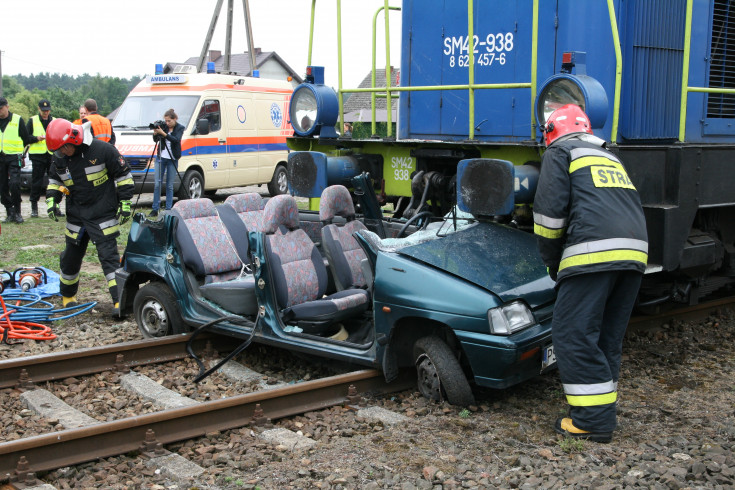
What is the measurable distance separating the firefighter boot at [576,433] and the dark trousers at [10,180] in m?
11.0

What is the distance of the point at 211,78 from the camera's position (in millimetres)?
15648

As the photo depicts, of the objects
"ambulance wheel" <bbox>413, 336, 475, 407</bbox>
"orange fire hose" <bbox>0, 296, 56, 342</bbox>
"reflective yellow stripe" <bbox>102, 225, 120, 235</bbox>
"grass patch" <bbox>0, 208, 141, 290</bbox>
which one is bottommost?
"orange fire hose" <bbox>0, 296, 56, 342</bbox>

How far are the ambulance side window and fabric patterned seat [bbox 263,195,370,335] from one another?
10.0 m

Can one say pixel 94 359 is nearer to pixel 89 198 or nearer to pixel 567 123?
pixel 89 198

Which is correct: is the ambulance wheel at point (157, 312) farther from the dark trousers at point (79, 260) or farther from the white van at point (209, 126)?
the white van at point (209, 126)

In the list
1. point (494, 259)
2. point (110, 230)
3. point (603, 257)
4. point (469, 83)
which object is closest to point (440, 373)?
point (494, 259)

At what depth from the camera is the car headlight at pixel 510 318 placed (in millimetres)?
4484

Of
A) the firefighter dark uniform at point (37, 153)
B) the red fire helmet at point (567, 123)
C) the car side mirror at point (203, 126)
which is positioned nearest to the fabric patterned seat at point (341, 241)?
the red fire helmet at point (567, 123)

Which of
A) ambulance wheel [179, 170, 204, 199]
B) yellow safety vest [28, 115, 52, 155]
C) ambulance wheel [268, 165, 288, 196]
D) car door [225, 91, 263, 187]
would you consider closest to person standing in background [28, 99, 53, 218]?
yellow safety vest [28, 115, 52, 155]

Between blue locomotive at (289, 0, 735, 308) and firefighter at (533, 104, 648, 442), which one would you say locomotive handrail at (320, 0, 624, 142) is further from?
firefighter at (533, 104, 648, 442)

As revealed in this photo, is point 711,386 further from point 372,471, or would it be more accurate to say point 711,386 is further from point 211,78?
point 211,78

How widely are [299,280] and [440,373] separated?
1.44 m

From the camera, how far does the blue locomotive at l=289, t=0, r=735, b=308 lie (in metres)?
5.48

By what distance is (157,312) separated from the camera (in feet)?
20.6
